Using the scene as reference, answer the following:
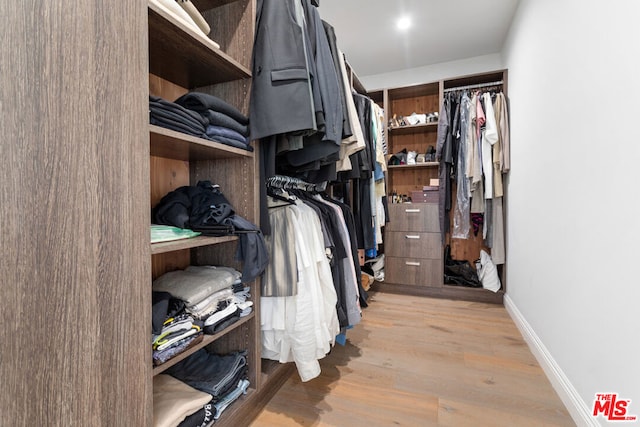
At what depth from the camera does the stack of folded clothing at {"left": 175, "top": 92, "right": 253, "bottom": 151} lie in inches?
42.2

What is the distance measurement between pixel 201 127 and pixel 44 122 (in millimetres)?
504

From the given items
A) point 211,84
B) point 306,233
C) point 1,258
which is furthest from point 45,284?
point 211,84

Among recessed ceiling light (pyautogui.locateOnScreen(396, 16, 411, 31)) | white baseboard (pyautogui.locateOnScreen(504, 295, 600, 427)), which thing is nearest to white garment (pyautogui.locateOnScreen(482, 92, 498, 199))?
recessed ceiling light (pyautogui.locateOnScreen(396, 16, 411, 31))

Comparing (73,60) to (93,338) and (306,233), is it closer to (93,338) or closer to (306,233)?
(93,338)

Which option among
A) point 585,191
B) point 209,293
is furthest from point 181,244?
point 585,191

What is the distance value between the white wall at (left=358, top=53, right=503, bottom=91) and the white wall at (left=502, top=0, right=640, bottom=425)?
3.76ft

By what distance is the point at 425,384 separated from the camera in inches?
59.3

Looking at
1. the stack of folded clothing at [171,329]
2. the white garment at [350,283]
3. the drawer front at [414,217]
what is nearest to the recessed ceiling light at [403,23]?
the drawer front at [414,217]

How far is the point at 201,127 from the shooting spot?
3.50ft

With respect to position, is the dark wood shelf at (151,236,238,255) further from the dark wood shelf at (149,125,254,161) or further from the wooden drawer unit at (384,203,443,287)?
the wooden drawer unit at (384,203,443,287)

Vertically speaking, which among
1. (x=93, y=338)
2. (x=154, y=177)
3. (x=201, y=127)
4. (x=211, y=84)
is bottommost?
(x=93, y=338)

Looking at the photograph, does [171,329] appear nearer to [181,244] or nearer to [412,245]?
[181,244]

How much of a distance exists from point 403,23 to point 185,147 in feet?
7.59

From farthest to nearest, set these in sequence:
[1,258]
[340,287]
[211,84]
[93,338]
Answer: [340,287]
[211,84]
[93,338]
[1,258]
